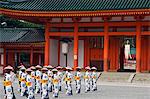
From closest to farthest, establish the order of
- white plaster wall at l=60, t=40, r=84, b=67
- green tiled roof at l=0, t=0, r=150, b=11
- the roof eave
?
the roof eave → green tiled roof at l=0, t=0, r=150, b=11 → white plaster wall at l=60, t=40, r=84, b=67

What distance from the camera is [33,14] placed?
25.4m

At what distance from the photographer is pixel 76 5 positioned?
25.9m

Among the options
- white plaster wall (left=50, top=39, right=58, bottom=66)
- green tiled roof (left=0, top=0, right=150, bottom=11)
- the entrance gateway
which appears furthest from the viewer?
white plaster wall (left=50, top=39, right=58, bottom=66)

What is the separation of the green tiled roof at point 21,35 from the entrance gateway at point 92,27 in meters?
1.49

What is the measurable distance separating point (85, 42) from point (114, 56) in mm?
2539

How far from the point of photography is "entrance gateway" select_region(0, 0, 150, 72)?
24.4 meters

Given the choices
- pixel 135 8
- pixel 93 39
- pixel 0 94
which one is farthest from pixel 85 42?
pixel 0 94

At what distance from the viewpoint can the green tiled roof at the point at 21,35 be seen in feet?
92.8

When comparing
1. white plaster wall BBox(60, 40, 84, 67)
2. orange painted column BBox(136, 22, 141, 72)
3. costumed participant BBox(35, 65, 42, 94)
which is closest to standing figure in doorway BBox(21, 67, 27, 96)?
costumed participant BBox(35, 65, 42, 94)

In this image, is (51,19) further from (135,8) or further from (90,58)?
(135,8)

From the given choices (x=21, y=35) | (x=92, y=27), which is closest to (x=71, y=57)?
(x=92, y=27)

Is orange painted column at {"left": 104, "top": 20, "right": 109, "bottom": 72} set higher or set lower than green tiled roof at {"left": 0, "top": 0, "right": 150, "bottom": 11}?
lower

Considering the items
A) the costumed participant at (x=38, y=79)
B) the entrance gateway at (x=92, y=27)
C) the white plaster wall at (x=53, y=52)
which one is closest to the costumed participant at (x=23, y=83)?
the costumed participant at (x=38, y=79)

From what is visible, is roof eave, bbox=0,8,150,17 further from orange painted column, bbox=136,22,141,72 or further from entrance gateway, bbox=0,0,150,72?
orange painted column, bbox=136,22,141,72
